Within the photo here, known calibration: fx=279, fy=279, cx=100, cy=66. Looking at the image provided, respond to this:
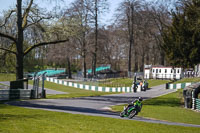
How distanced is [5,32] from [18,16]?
2.25 meters

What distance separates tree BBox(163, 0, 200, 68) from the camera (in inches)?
1078

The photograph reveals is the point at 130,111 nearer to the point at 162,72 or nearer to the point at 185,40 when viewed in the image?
the point at 185,40

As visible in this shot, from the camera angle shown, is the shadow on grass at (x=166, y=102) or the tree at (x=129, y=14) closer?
the shadow on grass at (x=166, y=102)

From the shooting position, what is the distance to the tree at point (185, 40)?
89.9 ft

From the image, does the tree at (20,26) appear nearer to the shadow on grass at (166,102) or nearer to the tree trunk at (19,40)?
the tree trunk at (19,40)

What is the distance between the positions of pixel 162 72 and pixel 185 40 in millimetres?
25387

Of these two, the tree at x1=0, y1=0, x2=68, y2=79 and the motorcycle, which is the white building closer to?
the tree at x1=0, y1=0, x2=68, y2=79

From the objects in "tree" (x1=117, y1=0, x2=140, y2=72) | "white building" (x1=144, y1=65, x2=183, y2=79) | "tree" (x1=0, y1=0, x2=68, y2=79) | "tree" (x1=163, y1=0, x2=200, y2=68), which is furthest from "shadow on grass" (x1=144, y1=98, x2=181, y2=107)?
"tree" (x1=117, y1=0, x2=140, y2=72)

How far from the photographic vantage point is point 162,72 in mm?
53469

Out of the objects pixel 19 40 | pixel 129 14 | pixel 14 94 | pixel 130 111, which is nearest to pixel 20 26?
pixel 19 40

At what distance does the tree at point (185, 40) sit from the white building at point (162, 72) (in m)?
20.3

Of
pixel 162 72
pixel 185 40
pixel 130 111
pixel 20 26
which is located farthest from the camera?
pixel 162 72

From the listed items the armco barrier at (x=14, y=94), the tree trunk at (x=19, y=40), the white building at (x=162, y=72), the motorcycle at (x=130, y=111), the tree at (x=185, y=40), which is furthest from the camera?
the white building at (x=162, y=72)

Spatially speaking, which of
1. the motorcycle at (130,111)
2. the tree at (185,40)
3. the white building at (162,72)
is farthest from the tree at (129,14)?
the motorcycle at (130,111)
